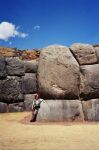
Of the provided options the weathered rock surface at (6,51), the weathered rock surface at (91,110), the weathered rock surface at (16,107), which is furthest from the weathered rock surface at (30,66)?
the weathered rock surface at (6,51)

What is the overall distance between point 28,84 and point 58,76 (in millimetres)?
5461

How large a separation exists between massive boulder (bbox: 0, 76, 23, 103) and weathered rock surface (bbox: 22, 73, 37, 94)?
0.31 meters

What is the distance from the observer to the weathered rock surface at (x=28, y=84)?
16.5 metres

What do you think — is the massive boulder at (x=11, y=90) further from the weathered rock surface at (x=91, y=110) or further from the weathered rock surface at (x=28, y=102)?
the weathered rock surface at (x=91, y=110)

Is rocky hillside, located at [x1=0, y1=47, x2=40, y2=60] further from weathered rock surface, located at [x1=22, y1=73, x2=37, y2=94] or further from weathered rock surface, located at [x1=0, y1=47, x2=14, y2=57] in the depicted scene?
weathered rock surface, located at [x1=22, y1=73, x2=37, y2=94]

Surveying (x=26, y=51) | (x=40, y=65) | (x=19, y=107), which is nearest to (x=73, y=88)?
(x=40, y=65)

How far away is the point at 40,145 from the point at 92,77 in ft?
17.3

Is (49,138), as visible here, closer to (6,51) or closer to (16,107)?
(16,107)

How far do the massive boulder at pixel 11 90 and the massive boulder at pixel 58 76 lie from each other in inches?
185

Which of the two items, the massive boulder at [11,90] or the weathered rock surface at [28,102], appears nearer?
the massive boulder at [11,90]

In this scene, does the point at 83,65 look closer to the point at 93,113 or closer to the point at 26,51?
the point at 93,113

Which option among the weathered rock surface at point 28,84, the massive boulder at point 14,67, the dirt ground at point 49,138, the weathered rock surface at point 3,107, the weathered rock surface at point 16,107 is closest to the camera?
the dirt ground at point 49,138

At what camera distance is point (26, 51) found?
22.8 metres

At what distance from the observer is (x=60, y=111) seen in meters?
11.0
